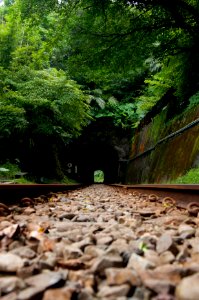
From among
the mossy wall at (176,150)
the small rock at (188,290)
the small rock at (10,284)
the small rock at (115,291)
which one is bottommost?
the small rock at (10,284)

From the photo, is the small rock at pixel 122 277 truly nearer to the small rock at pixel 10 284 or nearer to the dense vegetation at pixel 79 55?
the small rock at pixel 10 284

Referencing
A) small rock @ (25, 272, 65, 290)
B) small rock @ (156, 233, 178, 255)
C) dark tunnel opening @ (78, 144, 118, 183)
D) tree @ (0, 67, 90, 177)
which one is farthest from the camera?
dark tunnel opening @ (78, 144, 118, 183)

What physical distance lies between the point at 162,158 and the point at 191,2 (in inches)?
191

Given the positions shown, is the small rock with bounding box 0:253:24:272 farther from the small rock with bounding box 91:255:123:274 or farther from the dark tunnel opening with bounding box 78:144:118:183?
the dark tunnel opening with bounding box 78:144:118:183

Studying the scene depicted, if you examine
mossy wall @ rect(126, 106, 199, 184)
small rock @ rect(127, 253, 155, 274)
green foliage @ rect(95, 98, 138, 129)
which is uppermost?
green foliage @ rect(95, 98, 138, 129)

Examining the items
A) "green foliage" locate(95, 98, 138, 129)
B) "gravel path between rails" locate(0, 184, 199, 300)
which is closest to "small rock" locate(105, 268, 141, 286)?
"gravel path between rails" locate(0, 184, 199, 300)

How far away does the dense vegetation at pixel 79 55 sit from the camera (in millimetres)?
7191

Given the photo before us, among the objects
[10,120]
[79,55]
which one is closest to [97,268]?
[79,55]

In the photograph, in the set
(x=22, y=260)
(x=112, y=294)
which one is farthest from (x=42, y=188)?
(x=112, y=294)

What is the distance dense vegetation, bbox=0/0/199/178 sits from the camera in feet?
23.6

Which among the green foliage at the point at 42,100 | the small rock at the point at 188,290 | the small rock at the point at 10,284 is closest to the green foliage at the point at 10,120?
the green foliage at the point at 42,100

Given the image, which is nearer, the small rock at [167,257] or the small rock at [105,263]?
the small rock at [105,263]

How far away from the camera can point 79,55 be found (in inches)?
315

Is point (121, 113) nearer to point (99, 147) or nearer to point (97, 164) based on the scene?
point (99, 147)
